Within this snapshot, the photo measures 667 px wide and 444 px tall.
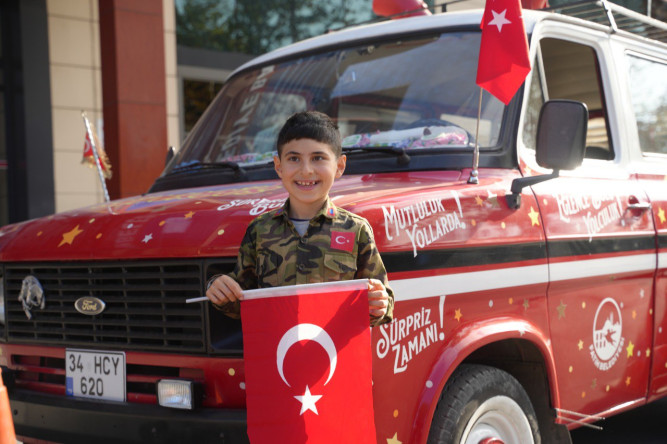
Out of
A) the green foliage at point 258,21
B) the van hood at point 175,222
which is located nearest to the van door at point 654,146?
the van hood at point 175,222

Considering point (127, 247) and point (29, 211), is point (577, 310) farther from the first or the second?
point (29, 211)

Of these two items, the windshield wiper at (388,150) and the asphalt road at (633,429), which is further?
the asphalt road at (633,429)

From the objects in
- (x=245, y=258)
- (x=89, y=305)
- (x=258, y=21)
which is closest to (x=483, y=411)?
(x=245, y=258)

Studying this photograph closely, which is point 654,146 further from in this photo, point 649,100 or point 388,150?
point 388,150

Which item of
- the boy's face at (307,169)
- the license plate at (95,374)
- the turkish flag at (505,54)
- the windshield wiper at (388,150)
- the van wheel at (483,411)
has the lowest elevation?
the van wheel at (483,411)

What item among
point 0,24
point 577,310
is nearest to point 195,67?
point 0,24

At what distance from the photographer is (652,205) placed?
394cm

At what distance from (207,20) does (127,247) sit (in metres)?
11.1

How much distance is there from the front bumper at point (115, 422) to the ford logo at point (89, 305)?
327 mm

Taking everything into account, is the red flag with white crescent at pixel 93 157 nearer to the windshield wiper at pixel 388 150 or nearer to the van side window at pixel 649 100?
the windshield wiper at pixel 388 150

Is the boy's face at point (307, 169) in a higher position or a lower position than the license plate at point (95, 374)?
higher

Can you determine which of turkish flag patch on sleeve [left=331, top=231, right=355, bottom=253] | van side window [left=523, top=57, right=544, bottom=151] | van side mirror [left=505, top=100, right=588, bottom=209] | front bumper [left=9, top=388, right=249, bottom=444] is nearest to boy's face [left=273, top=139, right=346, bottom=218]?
turkish flag patch on sleeve [left=331, top=231, right=355, bottom=253]

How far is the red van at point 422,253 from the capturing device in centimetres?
268

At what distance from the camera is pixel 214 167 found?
3.85 metres
